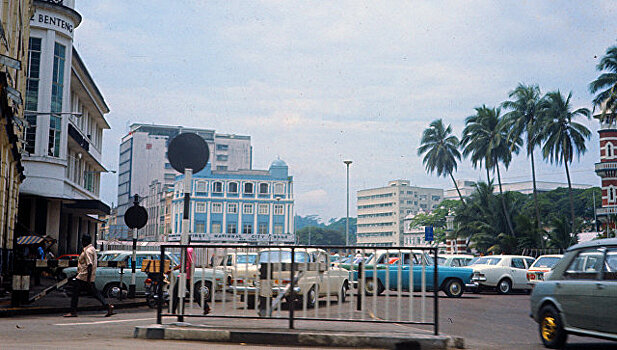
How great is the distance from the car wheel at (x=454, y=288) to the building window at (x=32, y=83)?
2224cm

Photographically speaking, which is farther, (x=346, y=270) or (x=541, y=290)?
(x=541, y=290)

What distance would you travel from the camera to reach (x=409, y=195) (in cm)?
17888

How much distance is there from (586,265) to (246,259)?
4926mm

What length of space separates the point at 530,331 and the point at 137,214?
11.9 meters

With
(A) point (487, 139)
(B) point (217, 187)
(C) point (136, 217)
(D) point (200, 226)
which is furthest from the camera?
(B) point (217, 187)

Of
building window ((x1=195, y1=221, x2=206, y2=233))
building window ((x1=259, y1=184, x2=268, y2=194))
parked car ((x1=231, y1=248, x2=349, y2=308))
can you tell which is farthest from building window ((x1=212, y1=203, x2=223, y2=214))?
parked car ((x1=231, y1=248, x2=349, y2=308))

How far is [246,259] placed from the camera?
953 centimetres

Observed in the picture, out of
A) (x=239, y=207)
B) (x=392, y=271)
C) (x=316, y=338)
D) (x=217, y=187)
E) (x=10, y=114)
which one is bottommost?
(x=316, y=338)

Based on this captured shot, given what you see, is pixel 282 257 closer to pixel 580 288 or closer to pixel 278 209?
pixel 580 288

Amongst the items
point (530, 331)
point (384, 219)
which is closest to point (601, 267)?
point (530, 331)

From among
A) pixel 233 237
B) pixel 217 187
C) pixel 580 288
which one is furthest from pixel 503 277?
pixel 217 187

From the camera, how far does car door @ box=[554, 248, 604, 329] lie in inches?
366

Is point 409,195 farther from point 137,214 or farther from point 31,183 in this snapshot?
point 137,214

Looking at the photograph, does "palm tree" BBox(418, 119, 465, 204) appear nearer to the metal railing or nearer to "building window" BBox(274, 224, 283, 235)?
"building window" BBox(274, 224, 283, 235)
